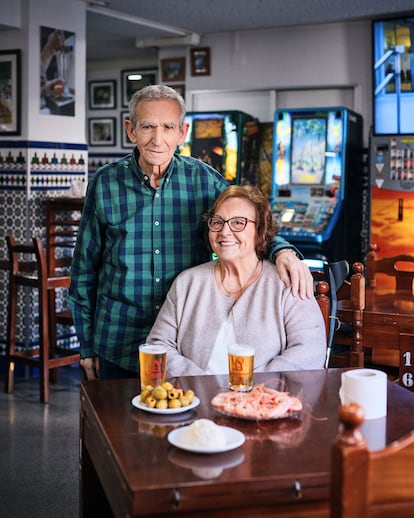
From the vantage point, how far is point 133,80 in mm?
9266

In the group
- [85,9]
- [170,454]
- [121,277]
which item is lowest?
[170,454]

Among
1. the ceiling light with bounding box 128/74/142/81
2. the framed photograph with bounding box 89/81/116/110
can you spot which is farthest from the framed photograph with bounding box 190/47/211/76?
the framed photograph with bounding box 89/81/116/110

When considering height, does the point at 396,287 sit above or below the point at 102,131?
below

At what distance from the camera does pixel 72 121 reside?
656cm

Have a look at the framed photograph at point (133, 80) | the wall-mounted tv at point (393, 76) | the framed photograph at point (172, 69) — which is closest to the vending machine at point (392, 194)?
the wall-mounted tv at point (393, 76)

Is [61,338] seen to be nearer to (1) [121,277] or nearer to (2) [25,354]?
(2) [25,354]

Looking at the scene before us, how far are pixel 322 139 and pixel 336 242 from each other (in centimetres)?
87

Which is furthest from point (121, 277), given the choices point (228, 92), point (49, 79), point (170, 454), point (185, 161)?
point (228, 92)

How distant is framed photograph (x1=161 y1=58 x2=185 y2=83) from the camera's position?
26.6 feet

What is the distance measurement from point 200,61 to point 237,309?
575 centimetres

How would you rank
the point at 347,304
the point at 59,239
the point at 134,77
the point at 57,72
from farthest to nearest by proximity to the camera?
1. the point at 134,77
2. the point at 59,239
3. the point at 57,72
4. the point at 347,304

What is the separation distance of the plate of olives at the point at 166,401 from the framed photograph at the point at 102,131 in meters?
→ 7.47

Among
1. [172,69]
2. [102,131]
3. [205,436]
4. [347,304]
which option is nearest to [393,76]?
[172,69]

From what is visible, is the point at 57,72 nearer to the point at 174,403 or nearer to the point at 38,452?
the point at 38,452
